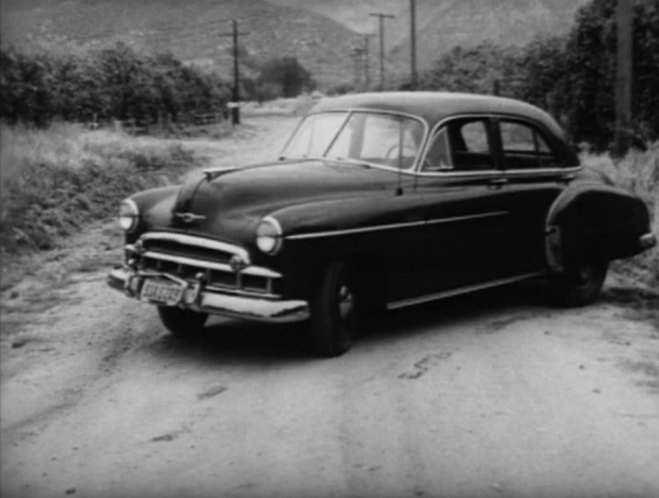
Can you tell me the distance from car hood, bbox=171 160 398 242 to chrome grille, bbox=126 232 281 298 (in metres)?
0.06

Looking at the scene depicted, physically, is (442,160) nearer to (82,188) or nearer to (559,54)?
(82,188)

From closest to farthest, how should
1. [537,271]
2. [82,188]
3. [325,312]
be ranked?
[325,312]
[537,271]
[82,188]

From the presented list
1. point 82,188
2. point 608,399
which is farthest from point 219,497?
point 82,188

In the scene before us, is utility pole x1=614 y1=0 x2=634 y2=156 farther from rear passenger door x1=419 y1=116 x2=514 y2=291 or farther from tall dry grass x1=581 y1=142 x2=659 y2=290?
rear passenger door x1=419 y1=116 x2=514 y2=291

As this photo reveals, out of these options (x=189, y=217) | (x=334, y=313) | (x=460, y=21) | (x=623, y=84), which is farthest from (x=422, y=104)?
(x=623, y=84)

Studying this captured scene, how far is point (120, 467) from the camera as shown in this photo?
2.94 m

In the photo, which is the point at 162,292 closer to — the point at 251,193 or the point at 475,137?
the point at 251,193

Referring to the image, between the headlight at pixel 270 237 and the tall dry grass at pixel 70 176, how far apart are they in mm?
926

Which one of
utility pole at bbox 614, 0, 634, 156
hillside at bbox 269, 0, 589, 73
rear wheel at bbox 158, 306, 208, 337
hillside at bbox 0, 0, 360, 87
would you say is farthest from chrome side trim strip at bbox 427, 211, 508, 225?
utility pole at bbox 614, 0, 634, 156

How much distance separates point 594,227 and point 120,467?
12.9 feet

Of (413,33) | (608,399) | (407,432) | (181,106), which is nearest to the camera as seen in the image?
(413,33)

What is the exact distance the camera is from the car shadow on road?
192 inches

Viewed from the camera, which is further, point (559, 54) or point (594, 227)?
point (559, 54)

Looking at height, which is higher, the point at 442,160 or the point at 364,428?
the point at 442,160
